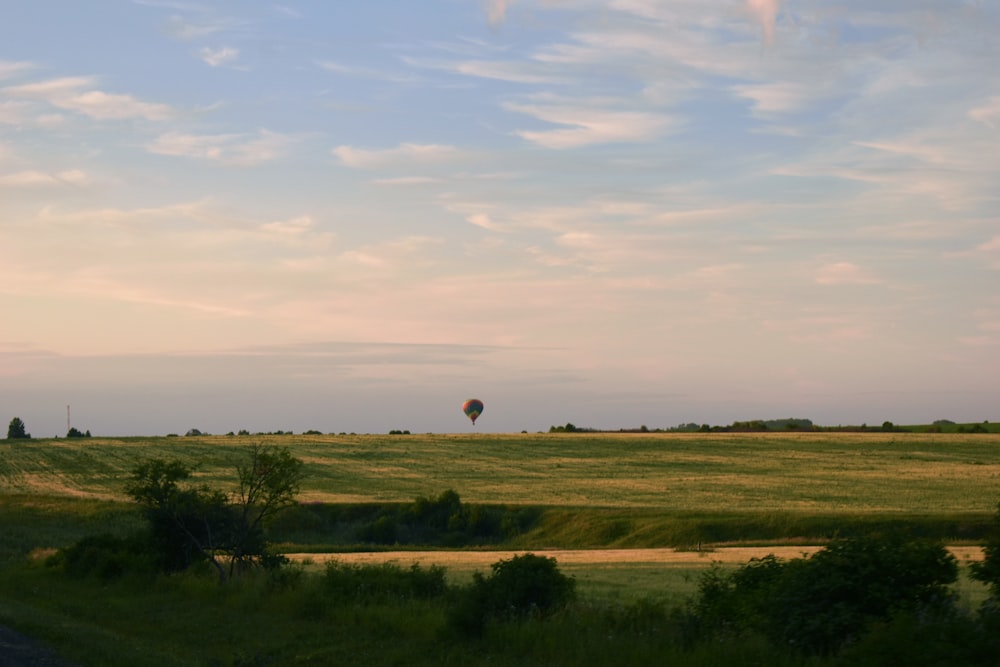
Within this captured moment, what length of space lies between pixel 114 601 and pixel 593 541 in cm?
2902

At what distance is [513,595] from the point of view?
1786cm

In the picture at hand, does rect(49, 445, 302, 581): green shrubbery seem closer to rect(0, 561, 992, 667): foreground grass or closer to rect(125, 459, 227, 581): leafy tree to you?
rect(125, 459, 227, 581): leafy tree

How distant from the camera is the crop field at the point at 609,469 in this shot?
56094 millimetres

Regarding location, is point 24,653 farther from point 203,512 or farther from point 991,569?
point 991,569

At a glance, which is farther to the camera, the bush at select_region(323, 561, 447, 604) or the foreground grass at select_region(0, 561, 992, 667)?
the bush at select_region(323, 561, 447, 604)

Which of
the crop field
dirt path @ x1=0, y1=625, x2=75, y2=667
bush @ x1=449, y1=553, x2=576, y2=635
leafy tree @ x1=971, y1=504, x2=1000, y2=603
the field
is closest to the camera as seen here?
leafy tree @ x1=971, y1=504, x2=1000, y2=603

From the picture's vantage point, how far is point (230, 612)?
2120 centimetres

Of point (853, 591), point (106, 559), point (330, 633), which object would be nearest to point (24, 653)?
point (330, 633)

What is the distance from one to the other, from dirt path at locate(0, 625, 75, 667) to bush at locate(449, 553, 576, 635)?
601 centimetres

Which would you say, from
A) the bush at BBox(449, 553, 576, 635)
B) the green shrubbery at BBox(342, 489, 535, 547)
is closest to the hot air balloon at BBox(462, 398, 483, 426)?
the green shrubbery at BBox(342, 489, 535, 547)

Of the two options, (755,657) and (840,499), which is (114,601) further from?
(840,499)

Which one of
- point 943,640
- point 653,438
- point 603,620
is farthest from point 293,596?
point 653,438

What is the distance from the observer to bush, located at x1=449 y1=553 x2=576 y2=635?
1695 centimetres

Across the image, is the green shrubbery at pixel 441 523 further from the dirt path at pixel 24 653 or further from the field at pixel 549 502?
the dirt path at pixel 24 653
